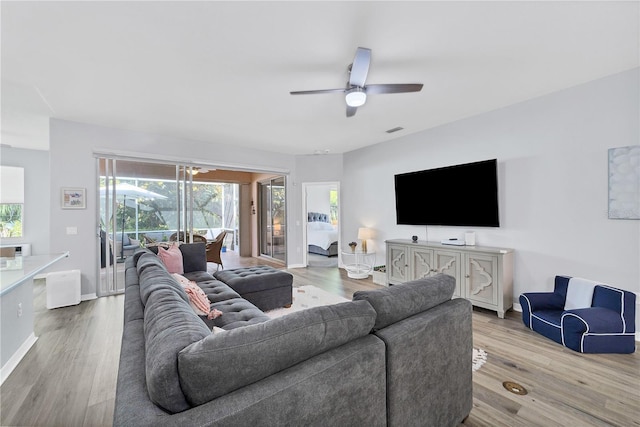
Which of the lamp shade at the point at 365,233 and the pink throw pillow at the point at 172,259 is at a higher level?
the lamp shade at the point at 365,233

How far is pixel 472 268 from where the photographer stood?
3.74m

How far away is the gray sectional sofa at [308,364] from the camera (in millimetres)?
870

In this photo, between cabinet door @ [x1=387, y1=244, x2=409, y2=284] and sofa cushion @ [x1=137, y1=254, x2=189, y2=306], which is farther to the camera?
cabinet door @ [x1=387, y1=244, x2=409, y2=284]

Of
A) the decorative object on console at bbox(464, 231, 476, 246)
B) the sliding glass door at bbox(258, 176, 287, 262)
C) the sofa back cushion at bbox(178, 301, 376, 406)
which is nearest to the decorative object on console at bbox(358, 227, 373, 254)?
the sliding glass door at bbox(258, 176, 287, 262)

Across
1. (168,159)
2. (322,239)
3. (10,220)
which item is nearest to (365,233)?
(322,239)

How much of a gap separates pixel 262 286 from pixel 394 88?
2672mm

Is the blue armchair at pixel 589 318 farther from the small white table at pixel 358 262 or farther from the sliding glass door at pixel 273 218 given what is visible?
the sliding glass door at pixel 273 218

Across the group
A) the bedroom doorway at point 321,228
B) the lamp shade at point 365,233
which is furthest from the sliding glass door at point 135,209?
the lamp shade at point 365,233

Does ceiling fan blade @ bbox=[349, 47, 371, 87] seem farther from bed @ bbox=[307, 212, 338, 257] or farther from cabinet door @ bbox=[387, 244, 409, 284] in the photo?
bed @ bbox=[307, 212, 338, 257]

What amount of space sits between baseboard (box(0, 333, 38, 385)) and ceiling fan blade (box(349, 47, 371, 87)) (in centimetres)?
367

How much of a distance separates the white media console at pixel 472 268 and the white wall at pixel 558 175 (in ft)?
1.23

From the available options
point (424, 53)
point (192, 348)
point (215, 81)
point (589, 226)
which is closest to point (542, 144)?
point (589, 226)

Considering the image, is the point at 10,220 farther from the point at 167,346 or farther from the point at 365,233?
the point at 167,346

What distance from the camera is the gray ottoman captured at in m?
3.44
